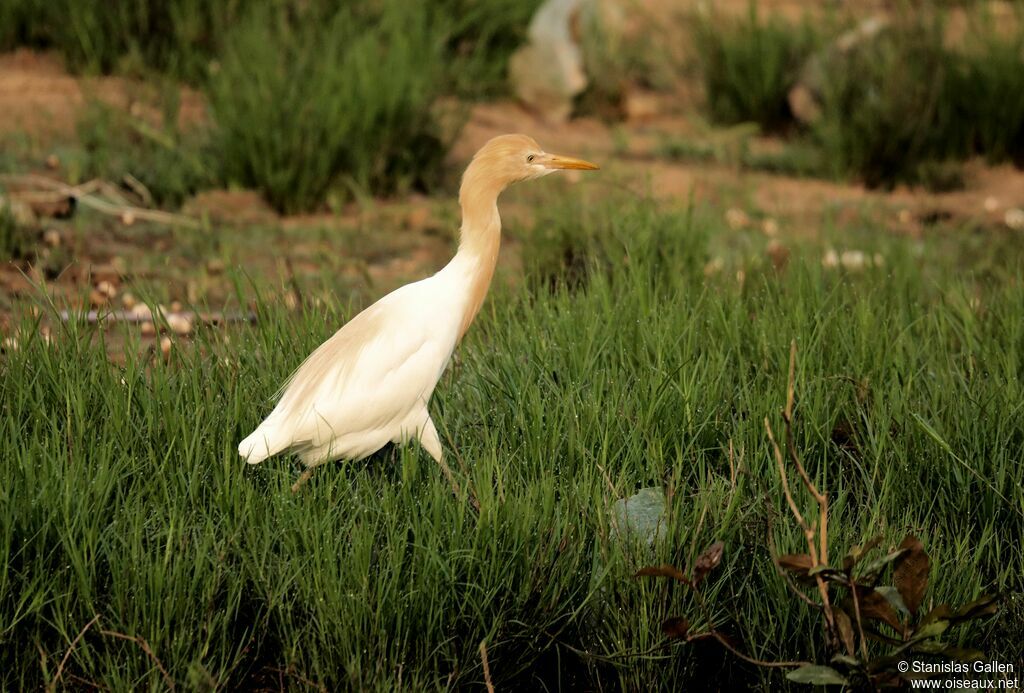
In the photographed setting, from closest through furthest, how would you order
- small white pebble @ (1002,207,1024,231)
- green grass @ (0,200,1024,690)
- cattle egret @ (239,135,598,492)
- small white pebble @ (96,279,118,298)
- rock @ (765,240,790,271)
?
1. green grass @ (0,200,1024,690)
2. cattle egret @ (239,135,598,492)
3. small white pebble @ (96,279,118,298)
4. rock @ (765,240,790,271)
5. small white pebble @ (1002,207,1024,231)

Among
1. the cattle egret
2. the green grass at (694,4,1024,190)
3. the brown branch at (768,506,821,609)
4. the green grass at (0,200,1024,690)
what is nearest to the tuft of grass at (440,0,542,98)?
the green grass at (694,4,1024,190)

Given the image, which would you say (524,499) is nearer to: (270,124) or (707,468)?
(707,468)

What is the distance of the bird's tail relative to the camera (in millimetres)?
2699

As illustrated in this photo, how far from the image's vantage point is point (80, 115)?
6.18 m

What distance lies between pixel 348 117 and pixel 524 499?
3460 mm

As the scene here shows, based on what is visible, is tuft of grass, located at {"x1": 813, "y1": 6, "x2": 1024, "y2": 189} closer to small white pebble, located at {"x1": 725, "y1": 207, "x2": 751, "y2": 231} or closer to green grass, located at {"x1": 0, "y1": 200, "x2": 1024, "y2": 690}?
small white pebble, located at {"x1": 725, "y1": 207, "x2": 751, "y2": 231}

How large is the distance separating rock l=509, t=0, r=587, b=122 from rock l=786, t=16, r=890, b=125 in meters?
1.21

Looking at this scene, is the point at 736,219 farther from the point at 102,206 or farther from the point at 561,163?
the point at 561,163

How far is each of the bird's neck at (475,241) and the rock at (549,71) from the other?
4.78m

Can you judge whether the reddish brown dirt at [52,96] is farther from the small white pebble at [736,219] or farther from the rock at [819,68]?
the rock at [819,68]

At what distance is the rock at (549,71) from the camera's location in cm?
773

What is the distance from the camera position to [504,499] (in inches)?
104

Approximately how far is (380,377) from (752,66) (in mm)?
5371

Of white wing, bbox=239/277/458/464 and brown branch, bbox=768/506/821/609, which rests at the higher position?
white wing, bbox=239/277/458/464
